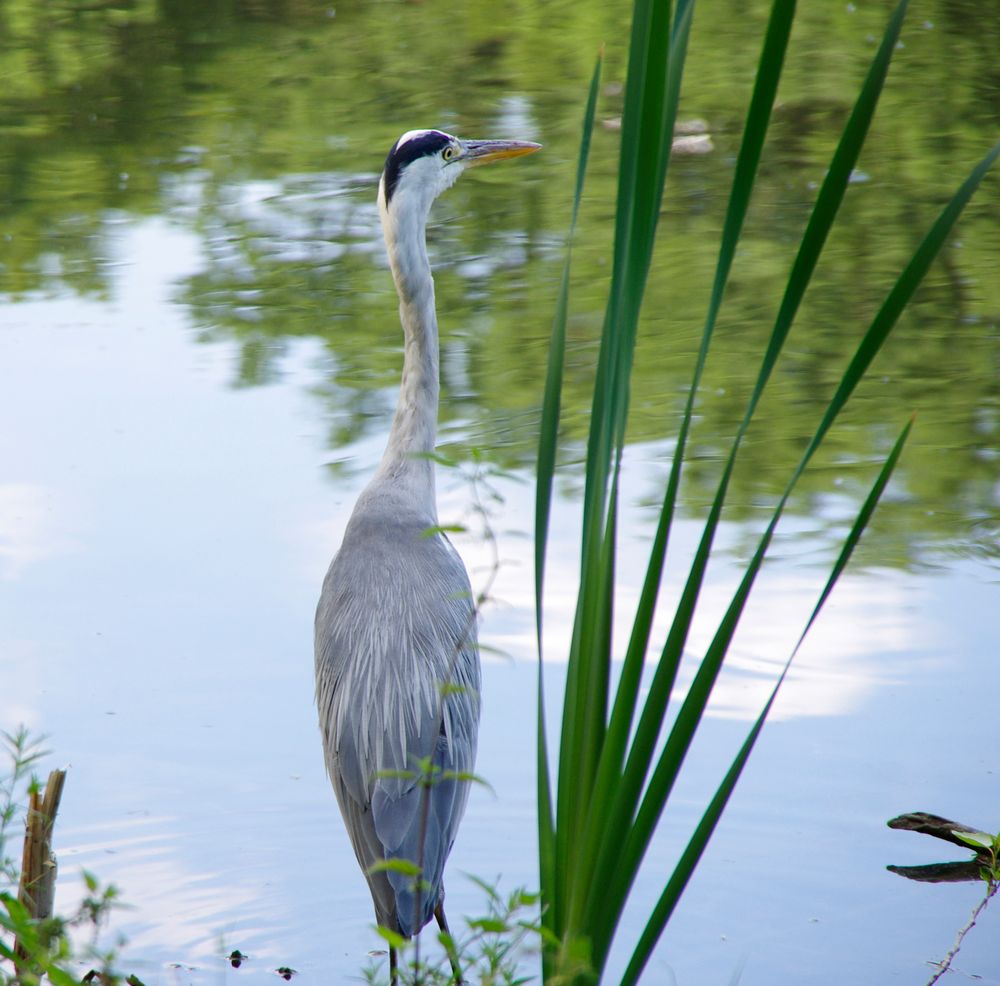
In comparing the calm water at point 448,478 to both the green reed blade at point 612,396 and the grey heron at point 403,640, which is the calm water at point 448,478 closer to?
the grey heron at point 403,640

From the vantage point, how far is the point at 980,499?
484 cm

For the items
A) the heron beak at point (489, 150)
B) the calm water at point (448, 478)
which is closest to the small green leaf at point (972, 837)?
the calm water at point (448, 478)

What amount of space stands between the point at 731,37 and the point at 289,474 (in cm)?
844

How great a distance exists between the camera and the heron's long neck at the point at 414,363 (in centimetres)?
340

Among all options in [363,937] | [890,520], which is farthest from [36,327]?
[363,937]

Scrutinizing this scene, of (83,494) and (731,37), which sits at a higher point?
(731,37)

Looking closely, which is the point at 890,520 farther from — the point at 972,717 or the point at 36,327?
the point at 36,327

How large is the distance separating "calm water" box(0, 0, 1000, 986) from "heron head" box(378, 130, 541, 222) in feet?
4.25

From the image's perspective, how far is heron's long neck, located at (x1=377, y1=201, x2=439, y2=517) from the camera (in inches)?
134

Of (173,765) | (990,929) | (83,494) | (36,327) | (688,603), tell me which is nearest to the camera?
(688,603)

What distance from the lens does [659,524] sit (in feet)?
5.17

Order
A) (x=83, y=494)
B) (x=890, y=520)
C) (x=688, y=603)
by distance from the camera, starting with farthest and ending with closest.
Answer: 1. (x=83, y=494)
2. (x=890, y=520)
3. (x=688, y=603)

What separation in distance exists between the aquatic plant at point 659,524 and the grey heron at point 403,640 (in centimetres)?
91

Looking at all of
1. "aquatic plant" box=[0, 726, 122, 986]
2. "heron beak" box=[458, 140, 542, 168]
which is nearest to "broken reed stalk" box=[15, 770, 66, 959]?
"aquatic plant" box=[0, 726, 122, 986]
